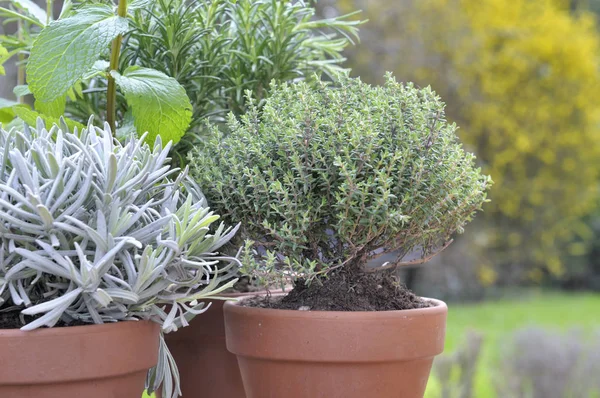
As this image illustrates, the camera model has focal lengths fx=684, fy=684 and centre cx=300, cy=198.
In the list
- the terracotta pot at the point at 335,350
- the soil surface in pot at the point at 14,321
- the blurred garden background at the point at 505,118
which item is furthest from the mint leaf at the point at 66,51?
the blurred garden background at the point at 505,118

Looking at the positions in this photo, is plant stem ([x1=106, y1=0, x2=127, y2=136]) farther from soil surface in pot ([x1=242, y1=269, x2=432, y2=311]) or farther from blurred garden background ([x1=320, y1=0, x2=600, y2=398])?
blurred garden background ([x1=320, y1=0, x2=600, y2=398])

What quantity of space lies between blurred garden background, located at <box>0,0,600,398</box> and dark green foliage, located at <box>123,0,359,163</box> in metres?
4.70

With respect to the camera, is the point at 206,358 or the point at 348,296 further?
the point at 206,358

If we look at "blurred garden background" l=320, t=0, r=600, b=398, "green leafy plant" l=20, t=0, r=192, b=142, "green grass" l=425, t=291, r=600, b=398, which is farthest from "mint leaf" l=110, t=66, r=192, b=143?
"blurred garden background" l=320, t=0, r=600, b=398

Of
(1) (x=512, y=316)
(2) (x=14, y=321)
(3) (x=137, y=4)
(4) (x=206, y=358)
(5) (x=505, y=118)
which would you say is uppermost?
(3) (x=137, y=4)

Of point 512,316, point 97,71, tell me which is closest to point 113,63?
point 97,71

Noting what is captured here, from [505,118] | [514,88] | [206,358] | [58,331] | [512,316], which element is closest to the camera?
[58,331]

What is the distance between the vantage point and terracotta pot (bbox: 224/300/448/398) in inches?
37.2

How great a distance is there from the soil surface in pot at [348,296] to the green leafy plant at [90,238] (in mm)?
193

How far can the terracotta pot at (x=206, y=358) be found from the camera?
121cm

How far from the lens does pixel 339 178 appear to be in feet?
3.17

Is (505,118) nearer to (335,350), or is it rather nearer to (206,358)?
(206,358)

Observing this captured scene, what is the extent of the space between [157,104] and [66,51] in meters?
0.15

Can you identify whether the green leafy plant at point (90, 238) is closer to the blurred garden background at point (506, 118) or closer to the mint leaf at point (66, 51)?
the mint leaf at point (66, 51)
